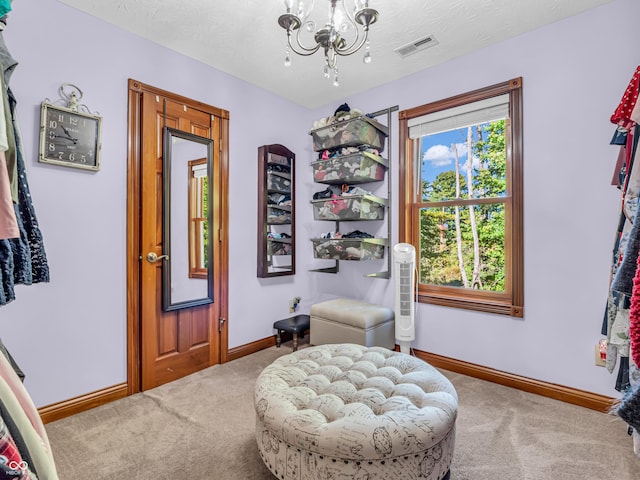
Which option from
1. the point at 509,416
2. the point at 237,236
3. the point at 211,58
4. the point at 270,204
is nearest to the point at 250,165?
the point at 270,204

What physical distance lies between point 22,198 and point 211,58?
2.00 meters

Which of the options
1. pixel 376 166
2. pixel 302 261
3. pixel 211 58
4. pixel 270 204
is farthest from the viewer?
pixel 302 261

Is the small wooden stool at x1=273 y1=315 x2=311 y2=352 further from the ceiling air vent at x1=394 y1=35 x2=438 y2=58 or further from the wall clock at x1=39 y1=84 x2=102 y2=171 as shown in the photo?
the ceiling air vent at x1=394 y1=35 x2=438 y2=58

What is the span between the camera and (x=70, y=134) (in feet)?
6.58

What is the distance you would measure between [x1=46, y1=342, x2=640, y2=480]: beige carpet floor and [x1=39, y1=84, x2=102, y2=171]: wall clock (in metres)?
1.59

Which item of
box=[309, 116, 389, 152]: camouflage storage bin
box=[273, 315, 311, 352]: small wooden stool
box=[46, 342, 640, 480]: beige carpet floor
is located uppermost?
box=[309, 116, 389, 152]: camouflage storage bin

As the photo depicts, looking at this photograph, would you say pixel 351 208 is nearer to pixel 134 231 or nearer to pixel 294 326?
pixel 294 326

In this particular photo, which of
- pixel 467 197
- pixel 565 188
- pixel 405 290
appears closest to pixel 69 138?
pixel 405 290


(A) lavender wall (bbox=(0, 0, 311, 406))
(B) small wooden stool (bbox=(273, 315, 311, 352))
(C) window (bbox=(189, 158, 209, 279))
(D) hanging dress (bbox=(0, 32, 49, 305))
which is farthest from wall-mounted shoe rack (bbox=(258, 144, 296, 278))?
(D) hanging dress (bbox=(0, 32, 49, 305))

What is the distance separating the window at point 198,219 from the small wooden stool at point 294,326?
35.6 inches

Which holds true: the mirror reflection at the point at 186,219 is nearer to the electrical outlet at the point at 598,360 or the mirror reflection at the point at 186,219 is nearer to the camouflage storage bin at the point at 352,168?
the camouflage storage bin at the point at 352,168

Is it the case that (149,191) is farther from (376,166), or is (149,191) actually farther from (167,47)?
(376,166)

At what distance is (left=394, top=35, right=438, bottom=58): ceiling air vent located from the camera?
2.36m

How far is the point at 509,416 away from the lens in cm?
197
